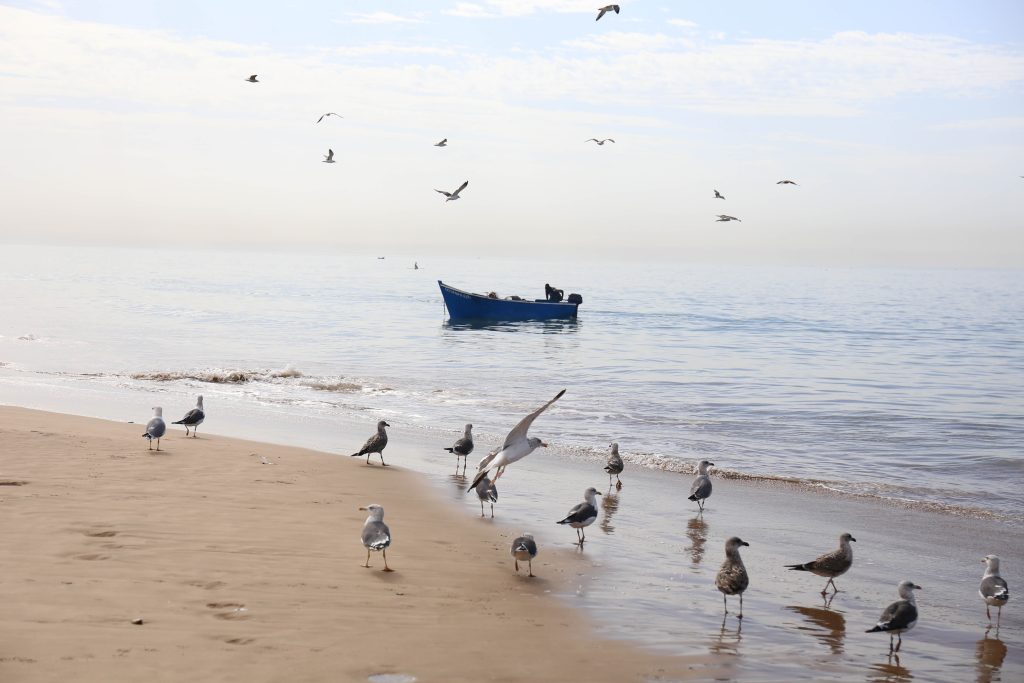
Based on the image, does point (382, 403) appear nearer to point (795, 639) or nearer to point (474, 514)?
point (474, 514)

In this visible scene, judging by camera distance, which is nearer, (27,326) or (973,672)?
(973,672)

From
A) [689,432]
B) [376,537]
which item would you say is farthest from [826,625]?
[689,432]

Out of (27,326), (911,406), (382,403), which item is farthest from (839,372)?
(27,326)

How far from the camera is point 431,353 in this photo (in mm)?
39281

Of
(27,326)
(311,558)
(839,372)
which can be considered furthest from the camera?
(27,326)

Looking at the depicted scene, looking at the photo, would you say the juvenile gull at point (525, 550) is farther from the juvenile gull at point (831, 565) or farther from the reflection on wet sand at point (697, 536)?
the juvenile gull at point (831, 565)

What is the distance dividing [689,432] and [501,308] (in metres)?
37.4

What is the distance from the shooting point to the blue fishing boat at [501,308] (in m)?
56.9

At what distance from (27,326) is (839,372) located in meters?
35.6

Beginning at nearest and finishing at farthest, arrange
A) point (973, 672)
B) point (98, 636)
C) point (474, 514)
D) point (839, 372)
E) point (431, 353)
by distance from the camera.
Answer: point (98, 636), point (973, 672), point (474, 514), point (839, 372), point (431, 353)

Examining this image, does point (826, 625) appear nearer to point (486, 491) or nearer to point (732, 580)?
point (732, 580)

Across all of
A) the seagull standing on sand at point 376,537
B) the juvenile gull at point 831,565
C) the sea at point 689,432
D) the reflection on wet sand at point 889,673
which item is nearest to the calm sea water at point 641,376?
the sea at point 689,432

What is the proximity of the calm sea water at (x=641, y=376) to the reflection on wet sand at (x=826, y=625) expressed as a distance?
628cm

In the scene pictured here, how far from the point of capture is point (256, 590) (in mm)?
7852
